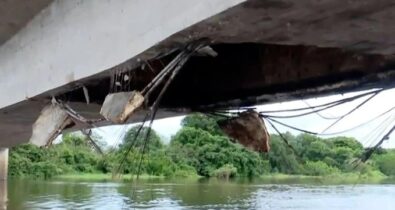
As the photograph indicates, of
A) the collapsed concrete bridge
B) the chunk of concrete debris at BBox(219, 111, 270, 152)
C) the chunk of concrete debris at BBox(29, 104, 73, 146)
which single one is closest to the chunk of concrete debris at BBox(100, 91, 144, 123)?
the collapsed concrete bridge

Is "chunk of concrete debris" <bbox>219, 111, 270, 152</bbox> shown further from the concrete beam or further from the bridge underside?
the concrete beam

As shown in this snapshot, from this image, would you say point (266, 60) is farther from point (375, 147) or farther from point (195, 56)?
point (375, 147)

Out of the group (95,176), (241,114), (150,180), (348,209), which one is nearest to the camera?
(241,114)

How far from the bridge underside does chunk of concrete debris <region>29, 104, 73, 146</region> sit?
0.38 ft

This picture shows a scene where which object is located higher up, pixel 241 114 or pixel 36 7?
pixel 36 7

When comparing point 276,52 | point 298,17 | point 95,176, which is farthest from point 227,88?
point 95,176

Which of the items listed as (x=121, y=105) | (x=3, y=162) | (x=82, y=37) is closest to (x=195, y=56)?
(x=82, y=37)

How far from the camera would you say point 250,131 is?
5961 millimetres

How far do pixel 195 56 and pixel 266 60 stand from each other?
678 millimetres

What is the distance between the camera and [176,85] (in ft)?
20.2

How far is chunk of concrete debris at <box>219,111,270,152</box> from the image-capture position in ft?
19.3

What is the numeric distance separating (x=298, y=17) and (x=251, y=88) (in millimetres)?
2851

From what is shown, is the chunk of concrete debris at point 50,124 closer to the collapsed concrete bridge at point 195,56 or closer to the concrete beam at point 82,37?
the collapsed concrete bridge at point 195,56

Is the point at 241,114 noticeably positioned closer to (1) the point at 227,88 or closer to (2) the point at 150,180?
(1) the point at 227,88
